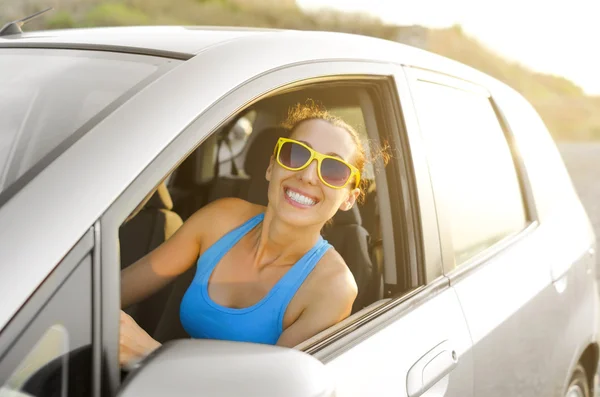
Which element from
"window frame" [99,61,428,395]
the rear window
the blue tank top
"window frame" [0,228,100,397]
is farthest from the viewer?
the blue tank top

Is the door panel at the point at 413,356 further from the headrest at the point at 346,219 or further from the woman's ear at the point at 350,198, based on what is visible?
the headrest at the point at 346,219

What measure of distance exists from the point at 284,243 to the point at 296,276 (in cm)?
12

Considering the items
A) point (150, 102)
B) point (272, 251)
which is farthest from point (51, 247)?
point (272, 251)

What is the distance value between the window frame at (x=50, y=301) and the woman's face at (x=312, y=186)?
0.86 metres

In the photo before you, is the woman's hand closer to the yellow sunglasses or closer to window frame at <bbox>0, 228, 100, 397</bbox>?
window frame at <bbox>0, 228, 100, 397</bbox>

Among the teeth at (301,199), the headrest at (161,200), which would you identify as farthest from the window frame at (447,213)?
the headrest at (161,200)

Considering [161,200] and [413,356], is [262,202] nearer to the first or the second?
[161,200]

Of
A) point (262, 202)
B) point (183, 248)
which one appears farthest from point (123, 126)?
point (262, 202)

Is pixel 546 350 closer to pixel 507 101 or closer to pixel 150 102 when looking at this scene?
pixel 507 101

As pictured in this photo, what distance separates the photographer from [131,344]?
1310mm

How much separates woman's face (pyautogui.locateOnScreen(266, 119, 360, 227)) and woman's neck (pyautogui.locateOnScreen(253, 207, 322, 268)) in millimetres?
32

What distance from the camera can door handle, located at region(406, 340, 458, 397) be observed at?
1.63 m

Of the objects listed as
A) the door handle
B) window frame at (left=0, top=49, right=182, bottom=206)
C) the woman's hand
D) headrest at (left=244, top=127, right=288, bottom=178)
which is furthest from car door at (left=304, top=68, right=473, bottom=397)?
headrest at (left=244, top=127, right=288, bottom=178)

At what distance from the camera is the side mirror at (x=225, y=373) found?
3.40 ft
